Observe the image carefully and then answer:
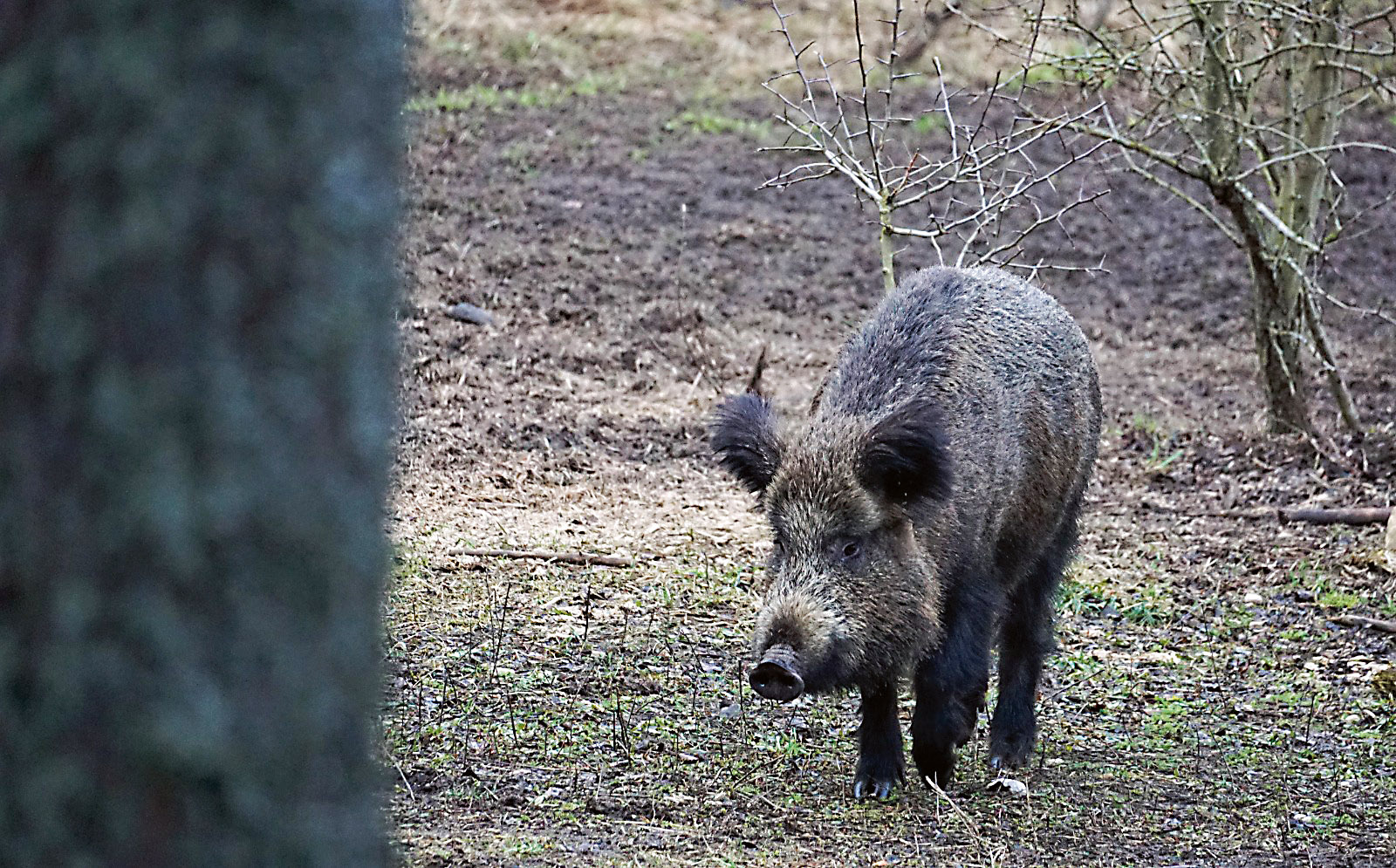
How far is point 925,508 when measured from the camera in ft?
18.4

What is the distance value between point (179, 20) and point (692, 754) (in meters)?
4.48

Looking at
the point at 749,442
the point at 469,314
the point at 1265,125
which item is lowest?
the point at 749,442

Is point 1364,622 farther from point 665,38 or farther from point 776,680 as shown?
point 665,38

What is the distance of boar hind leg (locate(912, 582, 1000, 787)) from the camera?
564 cm

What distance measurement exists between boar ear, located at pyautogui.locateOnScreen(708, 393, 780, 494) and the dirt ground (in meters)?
1.05

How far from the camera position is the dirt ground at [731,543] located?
207 inches

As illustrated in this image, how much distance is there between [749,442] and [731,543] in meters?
3.13

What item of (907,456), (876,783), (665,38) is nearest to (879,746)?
(876,783)

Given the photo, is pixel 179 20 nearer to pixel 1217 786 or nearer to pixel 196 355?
pixel 196 355

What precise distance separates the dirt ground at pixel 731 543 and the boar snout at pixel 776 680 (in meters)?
0.47

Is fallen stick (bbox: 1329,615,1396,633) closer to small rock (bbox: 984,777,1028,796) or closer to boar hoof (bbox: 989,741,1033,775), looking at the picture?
boar hoof (bbox: 989,741,1033,775)

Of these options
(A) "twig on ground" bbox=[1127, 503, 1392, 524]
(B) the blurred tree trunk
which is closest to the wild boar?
(B) the blurred tree trunk

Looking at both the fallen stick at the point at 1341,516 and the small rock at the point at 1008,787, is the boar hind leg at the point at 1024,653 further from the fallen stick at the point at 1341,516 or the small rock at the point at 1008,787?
the fallen stick at the point at 1341,516

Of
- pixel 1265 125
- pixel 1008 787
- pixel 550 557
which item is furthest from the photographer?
pixel 1265 125
